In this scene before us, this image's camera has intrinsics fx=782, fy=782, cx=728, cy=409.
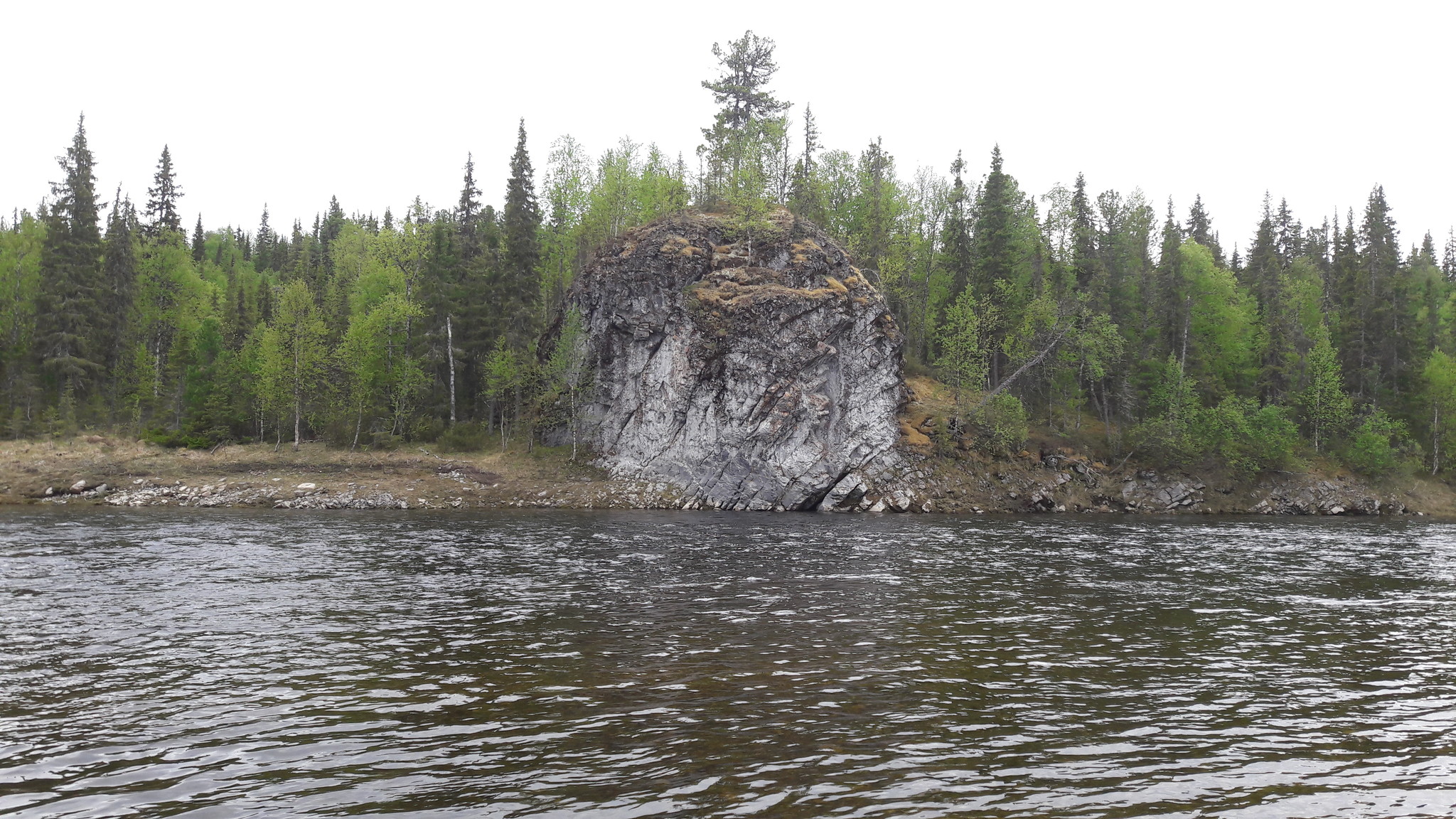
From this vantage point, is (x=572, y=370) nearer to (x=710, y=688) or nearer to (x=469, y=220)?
(x=469, y=220)

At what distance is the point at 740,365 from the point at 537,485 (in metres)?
16.3

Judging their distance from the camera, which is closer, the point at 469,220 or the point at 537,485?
the point at 537,485

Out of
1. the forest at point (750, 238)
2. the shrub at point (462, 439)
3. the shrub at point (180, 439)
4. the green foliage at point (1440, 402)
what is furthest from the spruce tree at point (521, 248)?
the green foliage at point (1440, 402)

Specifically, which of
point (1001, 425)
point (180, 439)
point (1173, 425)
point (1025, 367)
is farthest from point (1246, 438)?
point (180, 439)

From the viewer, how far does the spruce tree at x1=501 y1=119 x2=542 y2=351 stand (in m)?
66.0

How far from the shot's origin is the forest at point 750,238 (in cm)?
6244

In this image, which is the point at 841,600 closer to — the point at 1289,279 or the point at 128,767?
the point at 128,767

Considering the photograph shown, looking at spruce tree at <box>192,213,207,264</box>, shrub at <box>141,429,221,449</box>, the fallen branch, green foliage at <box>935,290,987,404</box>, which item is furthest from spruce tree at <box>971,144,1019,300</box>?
spruce tree at <box>192,213,207,264</box>

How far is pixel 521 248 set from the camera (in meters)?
67.2

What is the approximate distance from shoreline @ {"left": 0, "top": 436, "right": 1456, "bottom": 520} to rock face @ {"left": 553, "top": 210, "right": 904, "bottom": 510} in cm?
298

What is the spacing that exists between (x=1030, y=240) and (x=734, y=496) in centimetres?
4419

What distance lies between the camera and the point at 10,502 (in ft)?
145

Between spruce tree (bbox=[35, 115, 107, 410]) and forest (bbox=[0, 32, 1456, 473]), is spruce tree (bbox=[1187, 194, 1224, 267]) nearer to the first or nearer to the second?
forest (bbox=[0, 32, 1456, 473])

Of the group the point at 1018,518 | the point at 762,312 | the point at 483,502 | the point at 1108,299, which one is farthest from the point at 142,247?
the point at 1108,299
